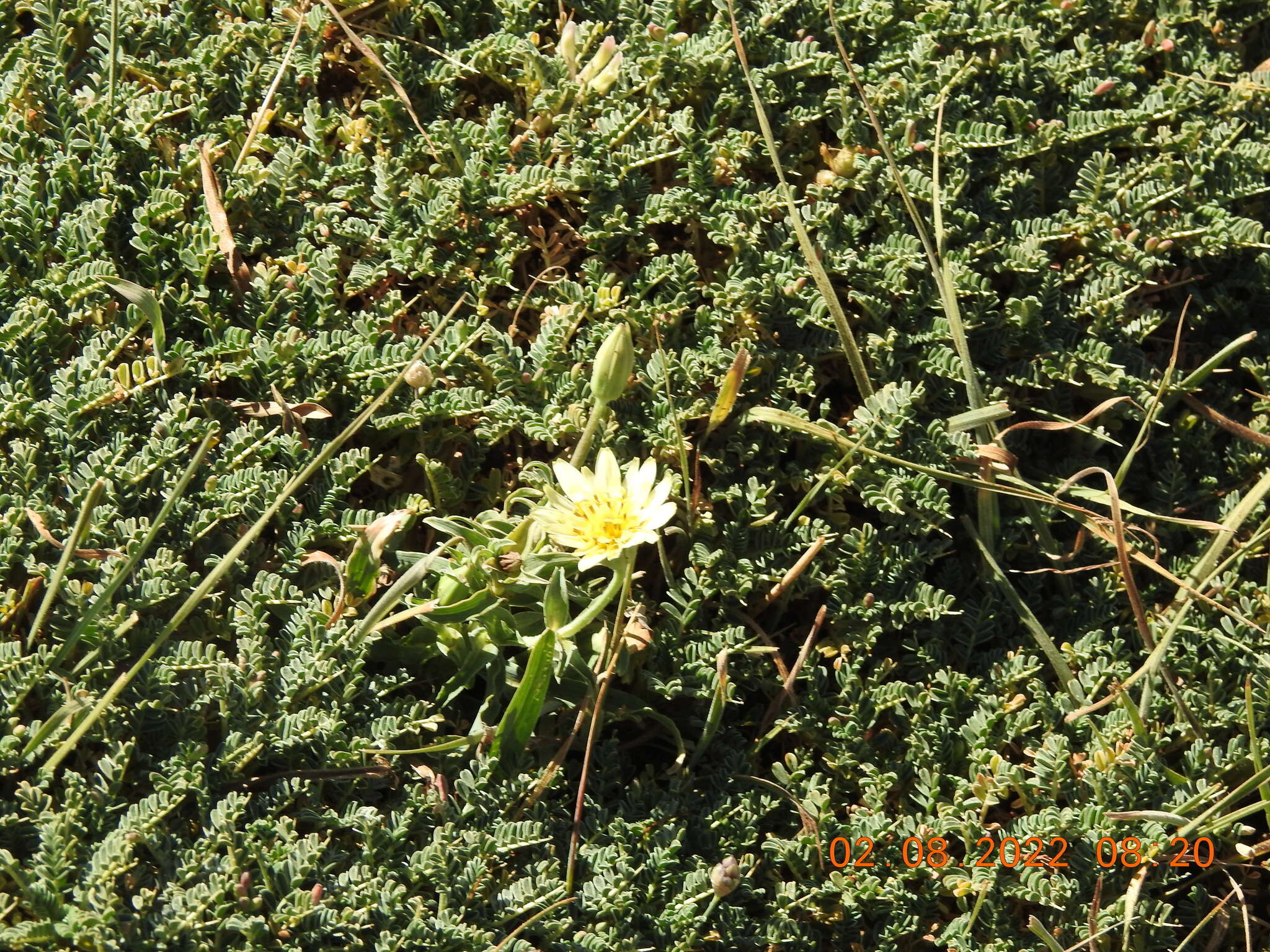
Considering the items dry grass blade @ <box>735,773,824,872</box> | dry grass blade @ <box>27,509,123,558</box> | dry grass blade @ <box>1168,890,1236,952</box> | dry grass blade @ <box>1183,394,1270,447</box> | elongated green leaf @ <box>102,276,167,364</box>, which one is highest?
elongated green leaf @ <box>102,276,167,364</box>

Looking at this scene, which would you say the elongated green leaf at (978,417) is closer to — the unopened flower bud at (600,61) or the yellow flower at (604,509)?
the yellow flower at (604,509)

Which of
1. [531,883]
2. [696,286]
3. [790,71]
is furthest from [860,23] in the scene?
[531,883]

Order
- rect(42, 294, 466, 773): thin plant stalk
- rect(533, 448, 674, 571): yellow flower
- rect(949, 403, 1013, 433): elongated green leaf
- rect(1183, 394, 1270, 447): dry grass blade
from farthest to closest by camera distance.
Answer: rect(1183, 394, 1270, 447): dry grass blade < rect(949, 403, 1013, 433): elongated green leaf < rect(533, 448, 674, 571): yellow flower < rect(42, 294, 466, 773): thin plant stalk

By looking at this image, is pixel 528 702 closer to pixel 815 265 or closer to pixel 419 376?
pixel 419 376

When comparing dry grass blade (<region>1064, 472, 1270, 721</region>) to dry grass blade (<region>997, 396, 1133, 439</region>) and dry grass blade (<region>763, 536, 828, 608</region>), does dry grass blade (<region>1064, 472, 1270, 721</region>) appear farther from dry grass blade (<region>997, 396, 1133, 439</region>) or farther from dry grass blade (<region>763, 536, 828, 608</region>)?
dry grass blade (<region>763, 536, 828, 608</region>)

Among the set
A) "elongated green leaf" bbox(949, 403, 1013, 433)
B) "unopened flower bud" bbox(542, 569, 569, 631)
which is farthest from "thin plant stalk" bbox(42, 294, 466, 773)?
"elongated green leaf" bbox(949, 403, 1013, 433)
